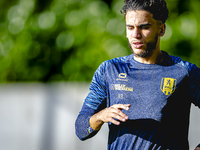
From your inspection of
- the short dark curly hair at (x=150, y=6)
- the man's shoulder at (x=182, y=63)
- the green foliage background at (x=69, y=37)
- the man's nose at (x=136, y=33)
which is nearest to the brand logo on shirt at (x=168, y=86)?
the man's shoulder at (x=182, y=63)

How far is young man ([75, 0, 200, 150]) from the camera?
2.01 m

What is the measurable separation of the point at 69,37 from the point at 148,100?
342 centimetres

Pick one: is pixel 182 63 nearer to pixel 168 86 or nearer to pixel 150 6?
pixel 168 86

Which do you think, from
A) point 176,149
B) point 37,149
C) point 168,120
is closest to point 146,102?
point 168,120

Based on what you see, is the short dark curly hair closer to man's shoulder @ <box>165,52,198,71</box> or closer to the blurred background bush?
man's shoulder @ <box>165,52,198,71</box>

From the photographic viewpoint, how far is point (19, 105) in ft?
17.6

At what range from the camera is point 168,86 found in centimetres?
Answer: 209

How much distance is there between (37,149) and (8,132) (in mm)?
665

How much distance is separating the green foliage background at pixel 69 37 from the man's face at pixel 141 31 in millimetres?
2755

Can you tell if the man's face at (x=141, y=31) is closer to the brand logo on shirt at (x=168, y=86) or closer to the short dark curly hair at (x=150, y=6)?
the short dark curly hair at (x=150, y=6)

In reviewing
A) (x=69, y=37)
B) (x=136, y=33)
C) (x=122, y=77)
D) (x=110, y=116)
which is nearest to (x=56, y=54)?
(x=69, y=37)

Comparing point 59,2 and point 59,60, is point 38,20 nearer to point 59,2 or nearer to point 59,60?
point 59,2

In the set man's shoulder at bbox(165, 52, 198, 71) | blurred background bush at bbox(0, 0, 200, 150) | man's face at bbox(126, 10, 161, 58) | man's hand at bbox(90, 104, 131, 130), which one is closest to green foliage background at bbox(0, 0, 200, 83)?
blurred background bush at bbox(0, 0, 200, 150)

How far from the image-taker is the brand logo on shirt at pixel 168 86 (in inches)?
81.9
